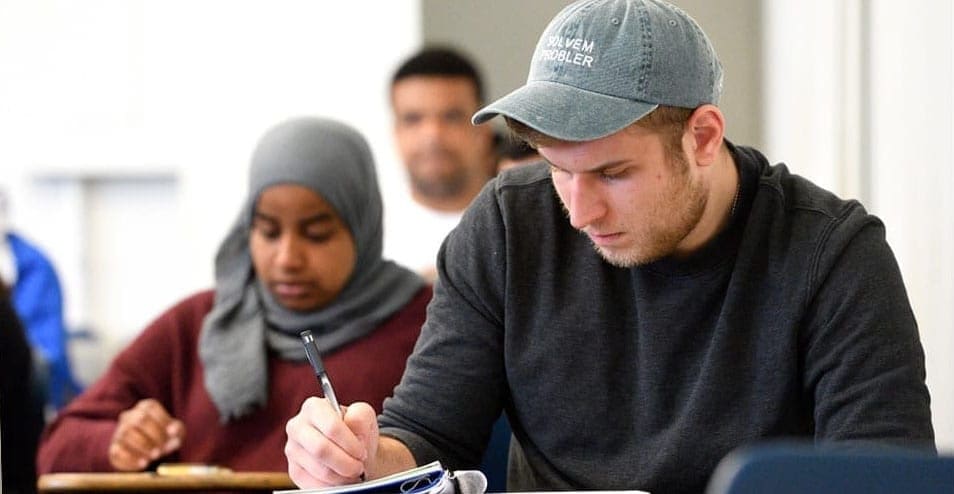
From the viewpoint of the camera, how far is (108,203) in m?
5.96

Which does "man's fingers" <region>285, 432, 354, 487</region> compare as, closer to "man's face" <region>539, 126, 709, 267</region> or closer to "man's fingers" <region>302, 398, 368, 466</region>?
"man's fingers" <region>302, 398, 368, 466</region>

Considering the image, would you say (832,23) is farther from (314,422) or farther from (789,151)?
(314,422)

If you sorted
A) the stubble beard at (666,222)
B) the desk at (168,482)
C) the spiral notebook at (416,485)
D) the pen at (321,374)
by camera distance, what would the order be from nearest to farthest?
the spiral notebook at (416,485) → the pen at (321,374) → the stubble beard at (666,222) → the desk at (168,482)

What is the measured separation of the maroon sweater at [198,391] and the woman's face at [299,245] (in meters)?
0.13

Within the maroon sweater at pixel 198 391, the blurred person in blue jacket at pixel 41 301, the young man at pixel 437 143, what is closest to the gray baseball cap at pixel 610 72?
the maroon sweater at pixel 198 391

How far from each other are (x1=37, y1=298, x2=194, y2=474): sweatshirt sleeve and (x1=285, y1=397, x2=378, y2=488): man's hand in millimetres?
1169

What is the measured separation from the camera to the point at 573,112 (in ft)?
4.84

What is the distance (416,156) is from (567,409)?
190 cm

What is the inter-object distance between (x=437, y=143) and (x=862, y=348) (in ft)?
6.72

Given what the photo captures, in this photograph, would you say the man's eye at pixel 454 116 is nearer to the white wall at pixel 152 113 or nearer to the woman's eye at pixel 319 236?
the woman's eye at pixel 319 236

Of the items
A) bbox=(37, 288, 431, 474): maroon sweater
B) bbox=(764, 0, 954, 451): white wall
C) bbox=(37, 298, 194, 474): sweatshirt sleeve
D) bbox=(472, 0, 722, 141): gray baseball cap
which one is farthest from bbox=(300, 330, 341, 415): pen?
bbox=(37, 298, 194, 474): sweatshirt sleeve

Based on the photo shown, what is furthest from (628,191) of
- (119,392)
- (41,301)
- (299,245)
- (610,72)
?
(41,301)

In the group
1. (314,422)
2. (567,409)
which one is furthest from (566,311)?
(314,422)

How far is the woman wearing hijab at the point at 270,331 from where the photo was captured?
2.45m
